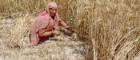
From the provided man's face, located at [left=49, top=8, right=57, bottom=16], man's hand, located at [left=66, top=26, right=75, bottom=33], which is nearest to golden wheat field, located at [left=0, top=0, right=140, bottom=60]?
man's hand, located at [left=66, top=26, right=75, bottom=33]

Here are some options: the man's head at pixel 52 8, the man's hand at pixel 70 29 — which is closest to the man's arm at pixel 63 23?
the man's hand at pixel 70 29

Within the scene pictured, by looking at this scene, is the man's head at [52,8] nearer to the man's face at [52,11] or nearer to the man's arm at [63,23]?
the man's face at [52,11]

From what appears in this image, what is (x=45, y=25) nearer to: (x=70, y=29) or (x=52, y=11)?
(x=52, y=11)

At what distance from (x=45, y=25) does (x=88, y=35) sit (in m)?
0.52

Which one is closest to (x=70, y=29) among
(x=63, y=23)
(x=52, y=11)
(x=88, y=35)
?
(x=63, y=23)

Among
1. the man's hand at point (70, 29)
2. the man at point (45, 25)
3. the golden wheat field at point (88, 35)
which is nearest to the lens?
the golden wheat field at point (88, 35)

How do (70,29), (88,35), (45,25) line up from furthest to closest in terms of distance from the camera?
(70,29) → (45,25) → (88,35)

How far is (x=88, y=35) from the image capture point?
3.60 metres

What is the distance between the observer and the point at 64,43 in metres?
3.78

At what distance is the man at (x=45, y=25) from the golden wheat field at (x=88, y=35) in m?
0.08

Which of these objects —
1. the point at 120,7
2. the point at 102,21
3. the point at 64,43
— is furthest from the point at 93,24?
the point at 64,43

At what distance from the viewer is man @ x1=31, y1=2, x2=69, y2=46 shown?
3.90 meters

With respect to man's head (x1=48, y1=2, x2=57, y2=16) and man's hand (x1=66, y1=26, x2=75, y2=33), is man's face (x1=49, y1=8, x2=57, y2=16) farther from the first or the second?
man's hand (x1=66, y1=26, x2=75, y2=33)

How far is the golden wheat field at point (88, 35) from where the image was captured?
3.25 meters
